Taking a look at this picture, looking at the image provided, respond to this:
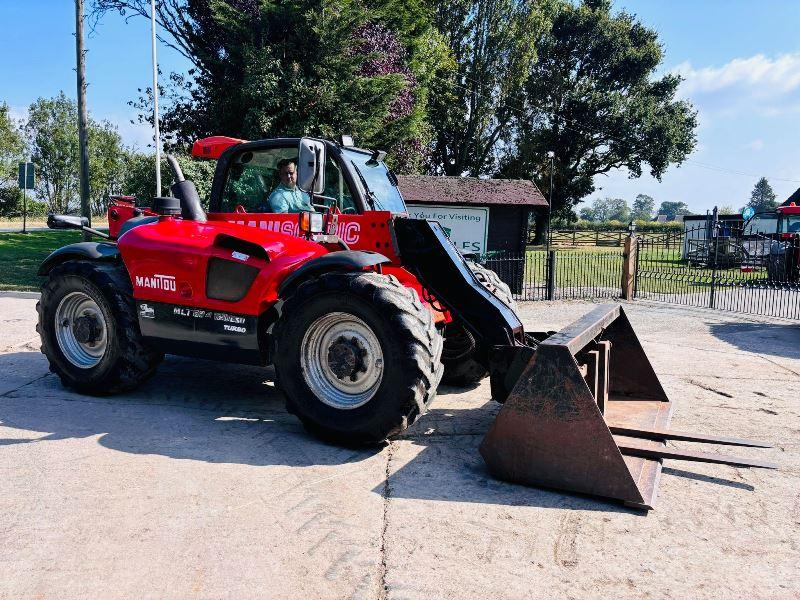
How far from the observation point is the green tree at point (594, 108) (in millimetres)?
41125

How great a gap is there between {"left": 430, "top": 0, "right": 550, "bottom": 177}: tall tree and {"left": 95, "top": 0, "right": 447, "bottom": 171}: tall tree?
13.8 meters

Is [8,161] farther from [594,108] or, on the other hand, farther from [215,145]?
[215,145]

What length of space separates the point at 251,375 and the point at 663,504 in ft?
14.3

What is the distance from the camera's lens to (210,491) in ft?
12.9

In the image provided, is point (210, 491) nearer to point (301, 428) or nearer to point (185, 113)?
point (301, 428)

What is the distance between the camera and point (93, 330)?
5.85 metres

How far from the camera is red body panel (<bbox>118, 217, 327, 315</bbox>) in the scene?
5086 millimetres

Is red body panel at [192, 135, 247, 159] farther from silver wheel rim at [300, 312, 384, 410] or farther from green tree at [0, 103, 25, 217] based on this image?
green tree at [0, 103, 25, 217]

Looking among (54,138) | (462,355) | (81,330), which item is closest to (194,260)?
(81,330)

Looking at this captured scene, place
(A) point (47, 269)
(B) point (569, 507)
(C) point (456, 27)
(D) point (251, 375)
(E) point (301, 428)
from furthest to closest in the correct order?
1. (C) point (456, 27)
2. (D) point (251, 375)
3. (A) point (47, 269)
4. (E) point (301, 428)
5. (B) point (569, 507)

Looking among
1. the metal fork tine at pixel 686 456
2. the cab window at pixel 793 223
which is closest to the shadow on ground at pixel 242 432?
the metal fork tine at pixel 686 456

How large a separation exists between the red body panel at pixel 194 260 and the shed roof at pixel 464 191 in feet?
30.5

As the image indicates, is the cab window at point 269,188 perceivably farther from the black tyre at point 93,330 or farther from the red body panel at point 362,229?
the black tyre at point 93,330

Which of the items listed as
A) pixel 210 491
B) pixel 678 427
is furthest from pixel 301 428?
pixel 678 427
